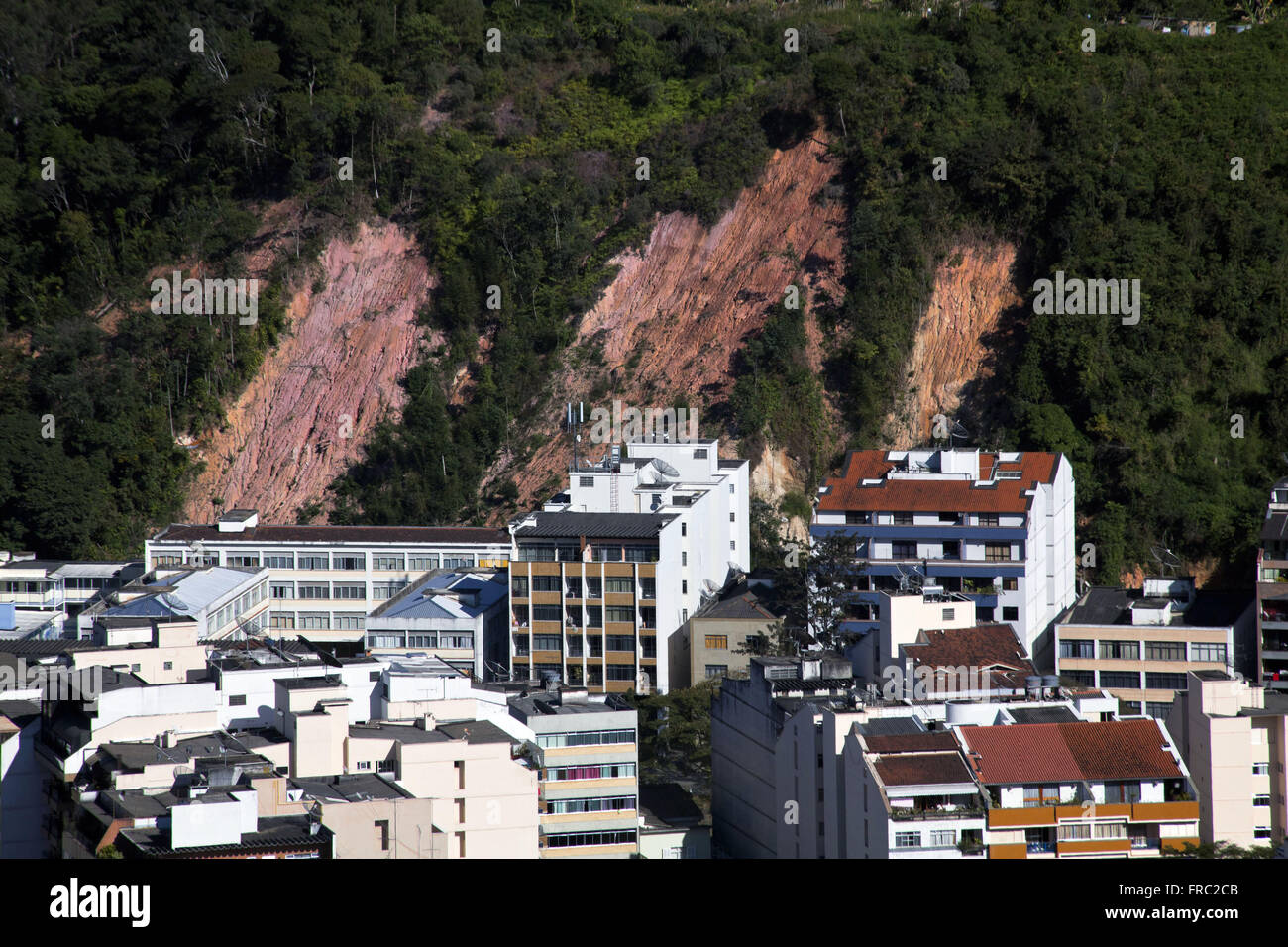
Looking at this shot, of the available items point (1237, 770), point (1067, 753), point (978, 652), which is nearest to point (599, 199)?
point (978, 652)

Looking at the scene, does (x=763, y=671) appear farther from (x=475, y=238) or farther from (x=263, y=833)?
(x=475, y=238)

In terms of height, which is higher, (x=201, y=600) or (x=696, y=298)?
(x=696, y=298)

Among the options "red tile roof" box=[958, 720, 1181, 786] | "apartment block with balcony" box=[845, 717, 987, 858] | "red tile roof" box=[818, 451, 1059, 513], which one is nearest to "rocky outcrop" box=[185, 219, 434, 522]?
"red tile roof" box=[818, 451, 1059, 513]

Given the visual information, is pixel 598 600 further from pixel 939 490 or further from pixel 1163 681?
pixel 1163 681

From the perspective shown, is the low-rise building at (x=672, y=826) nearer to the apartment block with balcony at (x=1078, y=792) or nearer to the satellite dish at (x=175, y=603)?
the apartment block with balcony at (x=1078, y=792)

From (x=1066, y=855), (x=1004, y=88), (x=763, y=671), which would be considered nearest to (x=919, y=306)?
(x=1004, y=88)

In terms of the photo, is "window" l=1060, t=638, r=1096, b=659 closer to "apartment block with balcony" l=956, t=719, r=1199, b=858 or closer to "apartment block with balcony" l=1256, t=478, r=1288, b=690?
"apartment block with balcony" l=1256, t=478, r=1288, b=690
